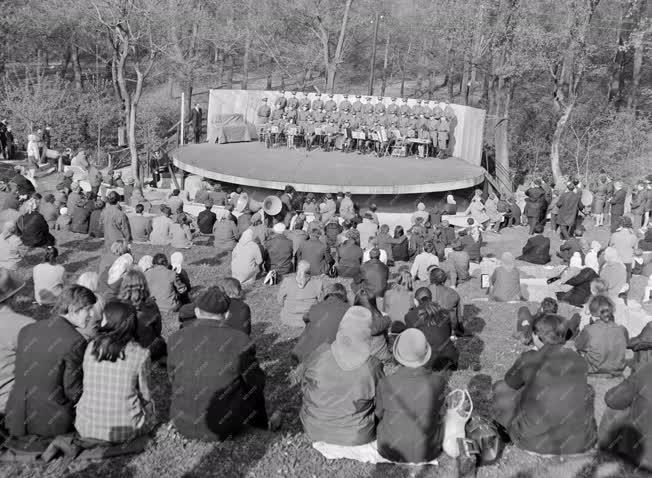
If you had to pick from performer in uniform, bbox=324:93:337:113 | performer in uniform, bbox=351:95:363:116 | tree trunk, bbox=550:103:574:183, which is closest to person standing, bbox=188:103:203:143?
performer in uniform, bbox=324:93:337:113

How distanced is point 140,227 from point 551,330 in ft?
29.2

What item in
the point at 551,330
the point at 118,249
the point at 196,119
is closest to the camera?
the point at 551,330

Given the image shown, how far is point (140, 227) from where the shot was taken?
39.5 ft

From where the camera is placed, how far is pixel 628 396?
4707 mm

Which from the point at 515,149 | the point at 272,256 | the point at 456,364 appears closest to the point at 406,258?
the point at 272,256

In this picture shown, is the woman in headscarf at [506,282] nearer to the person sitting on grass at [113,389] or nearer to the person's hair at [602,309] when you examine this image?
the person's hair at [602,309]

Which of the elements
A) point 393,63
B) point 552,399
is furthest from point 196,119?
point 393,63

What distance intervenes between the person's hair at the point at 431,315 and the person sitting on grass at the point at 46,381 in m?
3.38

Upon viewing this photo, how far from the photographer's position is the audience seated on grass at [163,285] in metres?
8.05

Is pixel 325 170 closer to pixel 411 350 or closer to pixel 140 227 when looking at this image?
pixel 140 227

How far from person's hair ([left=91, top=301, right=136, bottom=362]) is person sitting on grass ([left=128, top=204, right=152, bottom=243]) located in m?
7.20

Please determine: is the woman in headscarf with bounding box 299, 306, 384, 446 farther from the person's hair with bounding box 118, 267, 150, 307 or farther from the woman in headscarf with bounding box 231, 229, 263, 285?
the woman in headscarf with bounding box 231, 229, 263, 285

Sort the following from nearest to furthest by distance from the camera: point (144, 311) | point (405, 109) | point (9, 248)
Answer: point (144, 311)
point (9, 248)
point (405, 109)

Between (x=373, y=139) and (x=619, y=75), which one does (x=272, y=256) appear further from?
(x=619, y=75)
